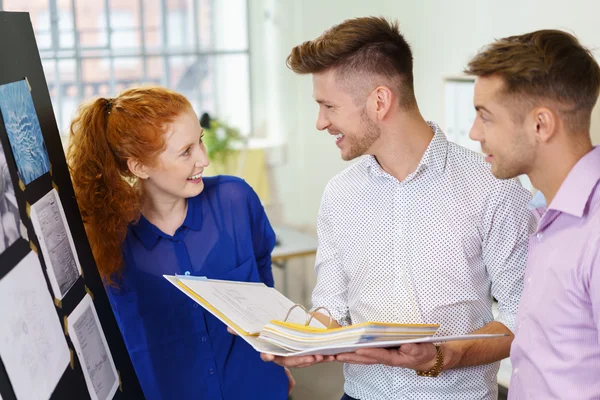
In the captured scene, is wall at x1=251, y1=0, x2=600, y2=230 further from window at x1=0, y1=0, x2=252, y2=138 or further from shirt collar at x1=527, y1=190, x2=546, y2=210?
shirt collar at x1=527, y1=190, x2=546, y2=210

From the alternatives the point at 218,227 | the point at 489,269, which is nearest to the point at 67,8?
the point at 218,227

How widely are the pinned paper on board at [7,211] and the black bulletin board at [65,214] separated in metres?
0.01

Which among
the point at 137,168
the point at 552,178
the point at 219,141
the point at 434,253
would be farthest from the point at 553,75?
the point at 219,141

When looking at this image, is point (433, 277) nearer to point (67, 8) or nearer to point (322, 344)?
point (322, 344)

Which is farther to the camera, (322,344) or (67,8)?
(67,8)

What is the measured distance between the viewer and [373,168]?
1766mm

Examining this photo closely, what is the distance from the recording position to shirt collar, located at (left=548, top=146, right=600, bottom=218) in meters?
1.24

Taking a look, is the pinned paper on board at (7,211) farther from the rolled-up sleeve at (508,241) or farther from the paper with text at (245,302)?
the rolled-up sleeve at (508,241)

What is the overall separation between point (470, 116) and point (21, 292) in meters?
2.45

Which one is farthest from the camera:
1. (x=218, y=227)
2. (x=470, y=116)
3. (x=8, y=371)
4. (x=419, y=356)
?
(x=470, y=116)

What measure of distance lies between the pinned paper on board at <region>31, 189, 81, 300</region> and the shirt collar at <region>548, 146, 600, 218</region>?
2.77ft

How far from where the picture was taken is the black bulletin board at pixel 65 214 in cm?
119

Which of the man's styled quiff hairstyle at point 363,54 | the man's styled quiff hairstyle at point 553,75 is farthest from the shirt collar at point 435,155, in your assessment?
the man's styled quiff hairstyle at point 553,75

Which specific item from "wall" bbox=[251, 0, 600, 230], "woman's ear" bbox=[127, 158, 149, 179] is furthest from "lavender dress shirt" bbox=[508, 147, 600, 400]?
"wall" bbox=[251, 0, 600, 230]
